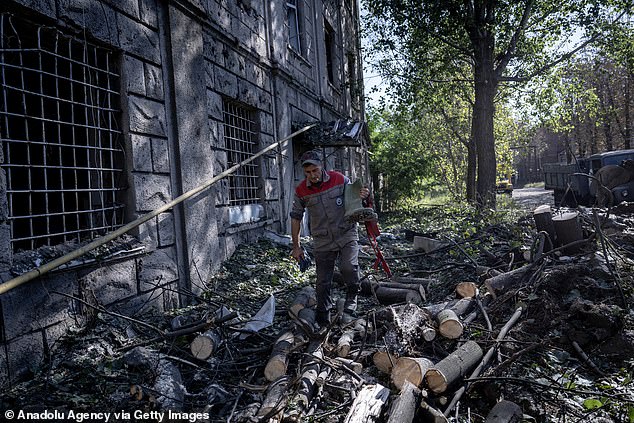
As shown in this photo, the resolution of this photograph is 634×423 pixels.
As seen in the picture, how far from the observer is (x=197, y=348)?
12.2 feet

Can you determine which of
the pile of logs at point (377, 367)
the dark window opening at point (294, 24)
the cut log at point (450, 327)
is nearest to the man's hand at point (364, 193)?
the pile of logs at point (377, 367)

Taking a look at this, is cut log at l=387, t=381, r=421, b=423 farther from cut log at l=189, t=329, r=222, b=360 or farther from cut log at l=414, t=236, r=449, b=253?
cut log at l=414, t=236, r=449, b=253

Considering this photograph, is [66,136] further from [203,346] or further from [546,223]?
[546,223]

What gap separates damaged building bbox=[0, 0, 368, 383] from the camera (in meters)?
3.58

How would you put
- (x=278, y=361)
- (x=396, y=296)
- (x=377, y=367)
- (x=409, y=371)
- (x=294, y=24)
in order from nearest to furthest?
(x=409, y=371), (x=278, y=361), (x=377, y=367), (x=396, y=296), (x=294, y=24)

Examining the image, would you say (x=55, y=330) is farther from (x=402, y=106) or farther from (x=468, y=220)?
(x=402, y=106)

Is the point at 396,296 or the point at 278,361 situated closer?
the point at 278,361

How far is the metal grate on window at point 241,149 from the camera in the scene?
7289 millimetres

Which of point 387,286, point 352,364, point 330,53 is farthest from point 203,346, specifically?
point 330,53

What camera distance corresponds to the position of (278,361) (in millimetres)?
3441

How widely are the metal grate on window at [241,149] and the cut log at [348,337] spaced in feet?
11.7

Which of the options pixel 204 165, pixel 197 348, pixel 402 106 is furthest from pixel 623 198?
pixel 197 348

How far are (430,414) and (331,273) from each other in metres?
1.96

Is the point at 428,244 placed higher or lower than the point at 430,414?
higher
